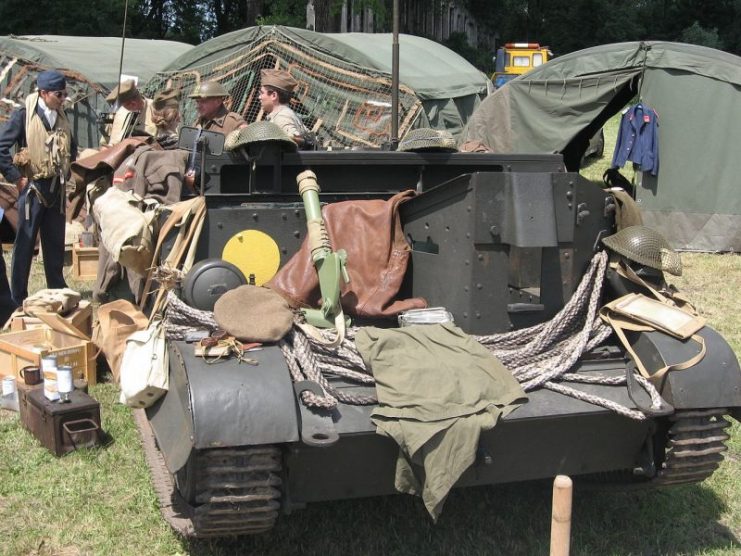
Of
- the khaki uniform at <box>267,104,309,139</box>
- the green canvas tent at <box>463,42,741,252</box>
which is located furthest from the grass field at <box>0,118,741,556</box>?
the green canvas tent at <box>463,42,741,252</box>

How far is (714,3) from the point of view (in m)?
33.9

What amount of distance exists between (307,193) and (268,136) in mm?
383

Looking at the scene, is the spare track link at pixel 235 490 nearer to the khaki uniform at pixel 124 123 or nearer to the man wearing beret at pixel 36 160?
the man wearing beret at pixel 36 160

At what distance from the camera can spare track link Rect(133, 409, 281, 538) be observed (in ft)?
10.8

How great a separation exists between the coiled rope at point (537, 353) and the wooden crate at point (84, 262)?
5589 mm

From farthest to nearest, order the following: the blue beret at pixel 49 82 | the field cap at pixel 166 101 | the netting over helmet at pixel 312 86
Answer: the netting over helmet at pixel 312 86 → the blue beret at pixel 49 82 → the field cap at pixel 166 101

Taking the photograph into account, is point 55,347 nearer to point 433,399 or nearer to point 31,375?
point 31,375

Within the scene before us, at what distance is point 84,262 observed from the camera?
356 inches

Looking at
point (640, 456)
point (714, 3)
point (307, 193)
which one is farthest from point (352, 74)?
point (714, 3)

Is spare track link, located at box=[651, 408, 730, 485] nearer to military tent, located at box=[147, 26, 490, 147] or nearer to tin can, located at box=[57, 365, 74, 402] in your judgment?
tin can, located at box=[57, 365, 74, 402]

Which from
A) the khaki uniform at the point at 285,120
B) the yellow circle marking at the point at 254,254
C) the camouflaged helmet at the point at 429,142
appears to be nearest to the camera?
the yellow circle marking at the point at 254,254

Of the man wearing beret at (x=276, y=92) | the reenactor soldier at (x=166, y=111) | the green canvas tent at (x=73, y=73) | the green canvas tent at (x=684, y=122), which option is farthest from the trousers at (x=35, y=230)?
the green canvas tent at (x=684, y=122)

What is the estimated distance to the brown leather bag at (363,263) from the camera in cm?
432

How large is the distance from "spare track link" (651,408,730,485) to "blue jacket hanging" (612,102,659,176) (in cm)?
826
